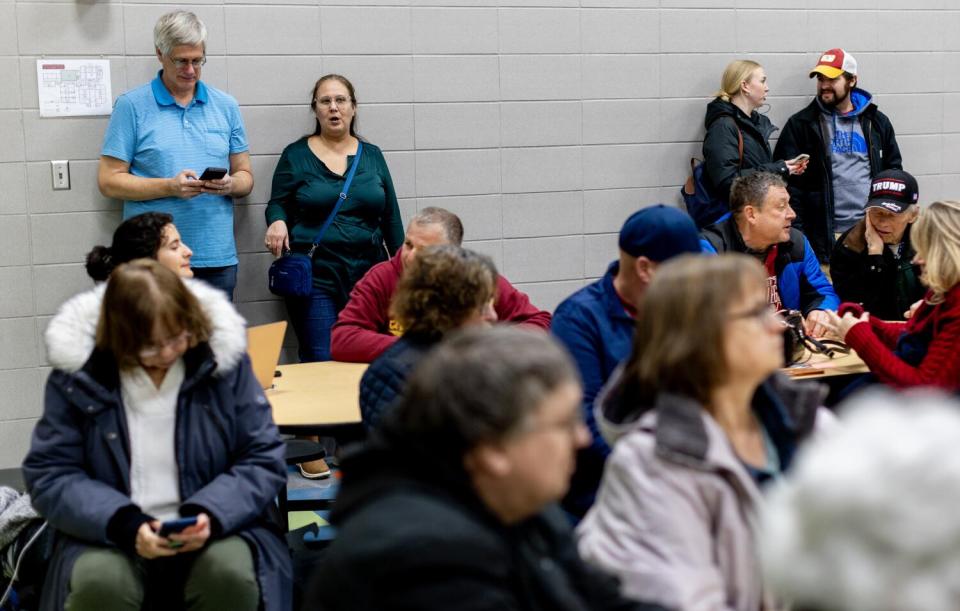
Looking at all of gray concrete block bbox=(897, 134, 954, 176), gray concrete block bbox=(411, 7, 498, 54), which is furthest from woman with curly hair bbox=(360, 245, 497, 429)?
gray concrete block bbox=(897, 134, 954, 176)

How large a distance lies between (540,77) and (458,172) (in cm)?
63

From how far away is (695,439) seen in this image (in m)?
2.00

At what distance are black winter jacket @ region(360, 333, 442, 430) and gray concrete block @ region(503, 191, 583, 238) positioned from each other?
10.5 ft

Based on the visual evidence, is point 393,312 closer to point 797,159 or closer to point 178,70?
point 178,70

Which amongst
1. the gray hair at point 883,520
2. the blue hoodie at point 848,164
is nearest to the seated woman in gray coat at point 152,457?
the gray hair at point 883,520

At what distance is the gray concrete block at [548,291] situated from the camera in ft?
20.4

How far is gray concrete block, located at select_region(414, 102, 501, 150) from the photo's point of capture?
5.92 metres

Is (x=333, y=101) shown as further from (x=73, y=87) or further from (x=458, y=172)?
(x=73, y=87)

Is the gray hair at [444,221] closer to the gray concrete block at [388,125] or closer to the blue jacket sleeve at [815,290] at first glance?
the blue jacket sleeve at [815,290]

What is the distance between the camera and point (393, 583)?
5.16ft

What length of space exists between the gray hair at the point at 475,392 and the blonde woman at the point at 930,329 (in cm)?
230

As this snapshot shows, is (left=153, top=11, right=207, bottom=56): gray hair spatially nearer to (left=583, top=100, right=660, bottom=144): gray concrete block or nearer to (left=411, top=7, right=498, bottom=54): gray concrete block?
(left=411, top=7, right=498, bottom=54): gray concrete block

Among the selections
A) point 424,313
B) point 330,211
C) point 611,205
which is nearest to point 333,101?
point 330,211

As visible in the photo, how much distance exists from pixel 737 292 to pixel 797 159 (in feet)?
14.2
